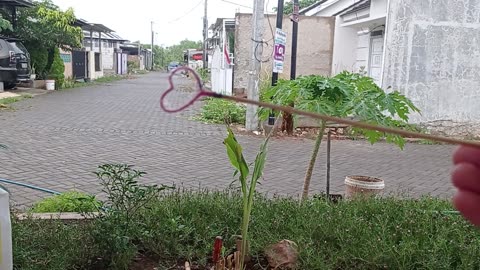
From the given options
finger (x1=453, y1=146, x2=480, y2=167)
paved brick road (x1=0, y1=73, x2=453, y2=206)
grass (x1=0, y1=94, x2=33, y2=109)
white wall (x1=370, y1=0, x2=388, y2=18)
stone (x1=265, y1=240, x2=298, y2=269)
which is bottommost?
paved brick road (x1=0, y1=73, x2=453, y2=206)

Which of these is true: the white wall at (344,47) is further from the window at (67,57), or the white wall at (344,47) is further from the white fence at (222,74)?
the window at (67,57)

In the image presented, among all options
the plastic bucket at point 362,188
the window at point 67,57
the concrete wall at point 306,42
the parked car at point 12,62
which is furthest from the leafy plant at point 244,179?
the window at point 67,57

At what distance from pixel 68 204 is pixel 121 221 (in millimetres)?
1143

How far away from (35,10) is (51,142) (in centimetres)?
1288

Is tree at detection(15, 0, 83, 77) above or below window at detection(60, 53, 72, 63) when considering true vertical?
above

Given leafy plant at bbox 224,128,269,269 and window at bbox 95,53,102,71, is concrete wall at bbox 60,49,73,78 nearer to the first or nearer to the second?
window at bbox 95,53,102,71

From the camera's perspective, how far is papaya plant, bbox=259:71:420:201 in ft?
12.6

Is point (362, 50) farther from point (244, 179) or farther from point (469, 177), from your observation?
point (469, 177)

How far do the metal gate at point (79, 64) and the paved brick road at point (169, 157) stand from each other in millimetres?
14187

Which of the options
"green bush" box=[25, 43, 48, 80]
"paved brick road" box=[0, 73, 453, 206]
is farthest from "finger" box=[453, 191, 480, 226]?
"green bush" box=[25, 43, 48, 80]

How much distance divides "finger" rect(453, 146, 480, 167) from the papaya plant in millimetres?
2848

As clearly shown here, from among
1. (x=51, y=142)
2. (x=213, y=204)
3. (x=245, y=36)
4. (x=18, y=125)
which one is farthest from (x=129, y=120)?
(x=213, y=204)

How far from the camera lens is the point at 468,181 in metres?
0.89

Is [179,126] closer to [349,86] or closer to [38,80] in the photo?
[349,86]
